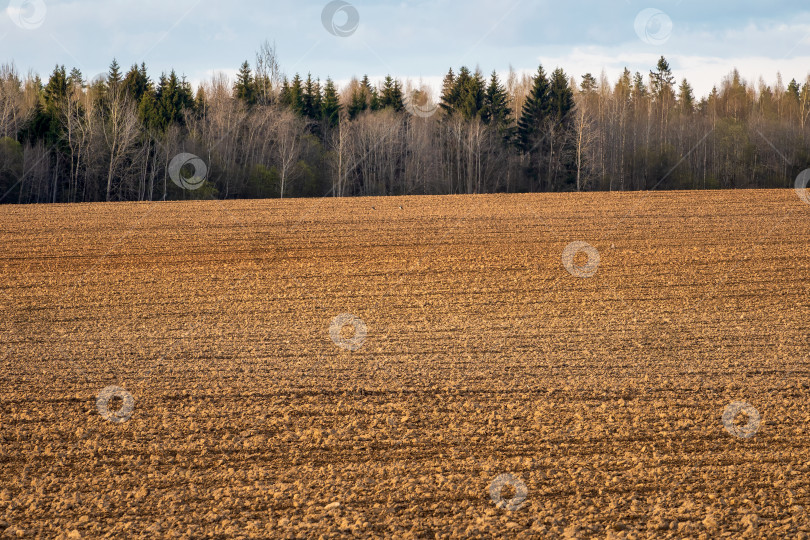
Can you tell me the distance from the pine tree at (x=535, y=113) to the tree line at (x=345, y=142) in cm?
13

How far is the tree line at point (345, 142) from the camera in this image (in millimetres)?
49844

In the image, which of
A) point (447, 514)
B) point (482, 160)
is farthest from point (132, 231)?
point (482, 160)

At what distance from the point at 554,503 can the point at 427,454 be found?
1413 millimetres

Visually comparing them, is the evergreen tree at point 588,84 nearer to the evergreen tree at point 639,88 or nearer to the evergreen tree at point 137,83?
the evergreen tree at point 639,88

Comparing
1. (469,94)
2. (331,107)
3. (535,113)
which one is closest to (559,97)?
(535,113)

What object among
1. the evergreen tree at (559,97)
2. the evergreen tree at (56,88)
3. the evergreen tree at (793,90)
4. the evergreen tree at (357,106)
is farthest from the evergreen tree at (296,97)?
the evergreen tree at (793,90)

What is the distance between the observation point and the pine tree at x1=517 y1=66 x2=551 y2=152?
62031 millimetres

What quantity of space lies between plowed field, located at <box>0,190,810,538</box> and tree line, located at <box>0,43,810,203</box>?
3210 cm

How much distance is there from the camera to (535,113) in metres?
62.8

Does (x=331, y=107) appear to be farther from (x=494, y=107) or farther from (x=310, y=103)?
(x=494, y=107)

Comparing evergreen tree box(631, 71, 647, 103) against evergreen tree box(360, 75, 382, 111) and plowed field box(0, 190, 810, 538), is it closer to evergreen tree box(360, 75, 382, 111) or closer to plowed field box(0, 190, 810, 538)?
evergreen tree box(360, 75, 382, 111)

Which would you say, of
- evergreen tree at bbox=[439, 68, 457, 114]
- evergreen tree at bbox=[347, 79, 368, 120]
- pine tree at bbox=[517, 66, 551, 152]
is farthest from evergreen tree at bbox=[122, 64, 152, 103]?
pine tree at bbox=[517, 66, 551, 152]

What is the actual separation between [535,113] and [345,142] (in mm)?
17654

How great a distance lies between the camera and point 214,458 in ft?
21.9
